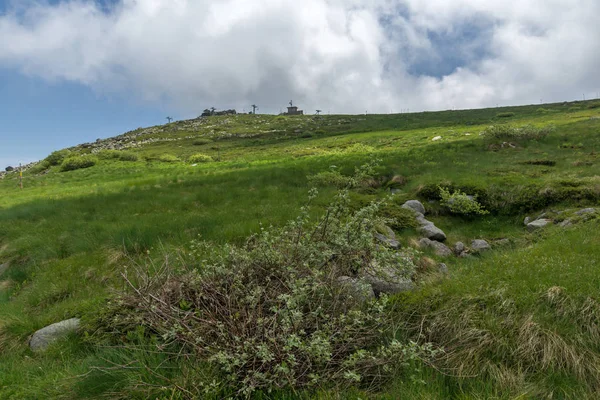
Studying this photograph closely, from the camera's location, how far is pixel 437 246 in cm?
1004

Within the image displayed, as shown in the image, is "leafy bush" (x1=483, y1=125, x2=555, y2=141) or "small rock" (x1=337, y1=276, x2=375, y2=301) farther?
"leafy bush" (x1=483, y1=125, x2=555, y2=141)

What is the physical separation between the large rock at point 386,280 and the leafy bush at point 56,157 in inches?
2771

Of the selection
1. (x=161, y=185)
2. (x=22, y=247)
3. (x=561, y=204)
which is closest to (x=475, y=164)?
(x=561, y=204)

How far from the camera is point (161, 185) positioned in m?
19.7

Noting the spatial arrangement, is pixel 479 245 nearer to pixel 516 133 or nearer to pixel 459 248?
pixel 459 248

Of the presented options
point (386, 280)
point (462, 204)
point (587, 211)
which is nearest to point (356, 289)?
point (386, 280)

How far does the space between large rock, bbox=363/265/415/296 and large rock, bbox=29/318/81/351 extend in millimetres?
5333

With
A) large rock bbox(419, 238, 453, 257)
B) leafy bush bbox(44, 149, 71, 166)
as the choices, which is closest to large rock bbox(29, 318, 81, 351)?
large rock bbox(419, 238, 453, 257)

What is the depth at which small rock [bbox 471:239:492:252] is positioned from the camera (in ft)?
31.8

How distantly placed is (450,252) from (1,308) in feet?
37.8

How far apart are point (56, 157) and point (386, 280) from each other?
7466 cm

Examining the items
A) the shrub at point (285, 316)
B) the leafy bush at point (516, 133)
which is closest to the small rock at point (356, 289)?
the shrub at point (285, 316)

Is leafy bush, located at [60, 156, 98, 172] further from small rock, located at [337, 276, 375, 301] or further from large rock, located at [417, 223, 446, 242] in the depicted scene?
small rock, located at [337, 276, 375, 301]

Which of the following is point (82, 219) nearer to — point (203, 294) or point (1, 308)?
point (1, 308)
